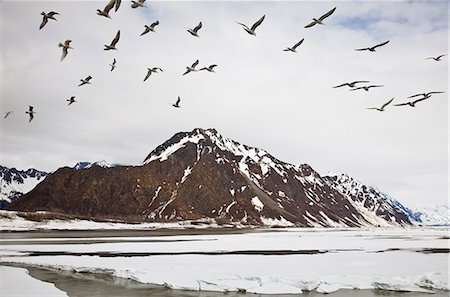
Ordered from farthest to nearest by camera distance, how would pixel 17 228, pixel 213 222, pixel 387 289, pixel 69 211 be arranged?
pixel 69 211 → pixel 213 222 → pixel 17 228 → pixel 387 289

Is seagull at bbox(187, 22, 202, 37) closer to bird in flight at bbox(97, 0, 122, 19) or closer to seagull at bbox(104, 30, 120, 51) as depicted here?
seagull at bbox(104, 30, 120, 51)

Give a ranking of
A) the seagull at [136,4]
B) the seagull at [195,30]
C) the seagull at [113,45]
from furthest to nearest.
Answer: the seagull at [195,30]
the seagull at [113,45]
the seagull at [136,4]

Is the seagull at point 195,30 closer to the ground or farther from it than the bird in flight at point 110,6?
farther from it

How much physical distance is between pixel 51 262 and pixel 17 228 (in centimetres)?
8599

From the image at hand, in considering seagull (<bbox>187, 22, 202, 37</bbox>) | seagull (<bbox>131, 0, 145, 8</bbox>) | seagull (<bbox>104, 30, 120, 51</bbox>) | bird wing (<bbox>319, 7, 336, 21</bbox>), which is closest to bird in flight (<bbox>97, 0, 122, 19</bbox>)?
seagull (<bbox>131, 0, 145, 8</bbox>)

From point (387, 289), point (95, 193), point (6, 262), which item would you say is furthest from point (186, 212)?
point (387, 289)

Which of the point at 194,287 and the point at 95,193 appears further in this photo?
the point at 95,193

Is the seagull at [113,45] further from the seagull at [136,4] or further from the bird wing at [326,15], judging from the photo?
the bird wing at [326,15]

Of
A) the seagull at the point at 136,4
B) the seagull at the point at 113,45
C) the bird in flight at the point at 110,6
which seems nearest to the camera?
the bird in flight at the point at 110,6

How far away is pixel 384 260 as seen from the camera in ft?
99.3

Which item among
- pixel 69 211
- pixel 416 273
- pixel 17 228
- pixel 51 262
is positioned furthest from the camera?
pixel 69 211

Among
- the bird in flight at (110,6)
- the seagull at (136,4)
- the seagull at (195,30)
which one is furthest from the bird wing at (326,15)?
the bird in flight at (110,6)

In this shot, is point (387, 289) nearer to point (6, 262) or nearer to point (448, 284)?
point (448, 284)

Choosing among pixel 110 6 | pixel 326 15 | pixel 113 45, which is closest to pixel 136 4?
pixel 110 6
